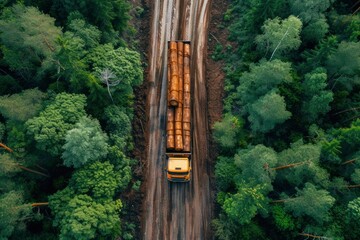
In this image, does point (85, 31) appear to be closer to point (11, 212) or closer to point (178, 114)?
point (178, 114)

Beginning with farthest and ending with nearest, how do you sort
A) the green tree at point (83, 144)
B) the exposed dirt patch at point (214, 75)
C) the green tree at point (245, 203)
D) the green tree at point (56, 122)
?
the exposed dirt patch at point (214, 75)
the green tree at point (56, 122)
the green tree at point (83, 144)
the green tree at point (245, 203)

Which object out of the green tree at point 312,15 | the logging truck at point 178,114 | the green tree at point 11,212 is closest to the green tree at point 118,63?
the logging truck at point 178,114

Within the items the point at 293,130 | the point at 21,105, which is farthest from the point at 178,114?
the point at 21,105

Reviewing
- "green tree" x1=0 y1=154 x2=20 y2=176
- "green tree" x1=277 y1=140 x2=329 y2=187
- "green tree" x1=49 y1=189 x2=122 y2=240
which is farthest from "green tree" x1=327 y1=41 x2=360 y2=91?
"green tree" x1=0 y1=154 x2=20 y2=176

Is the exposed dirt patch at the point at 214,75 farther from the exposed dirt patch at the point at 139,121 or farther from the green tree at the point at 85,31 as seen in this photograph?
the green tree at the point at 85,31

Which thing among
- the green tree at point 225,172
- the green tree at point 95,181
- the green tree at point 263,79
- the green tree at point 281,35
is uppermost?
the green tree at point 281,35

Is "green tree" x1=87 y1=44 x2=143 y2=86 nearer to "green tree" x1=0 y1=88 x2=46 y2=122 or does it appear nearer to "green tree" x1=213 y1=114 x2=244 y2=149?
"green tree" x1=0 y1=88 x2=46 y2=122
